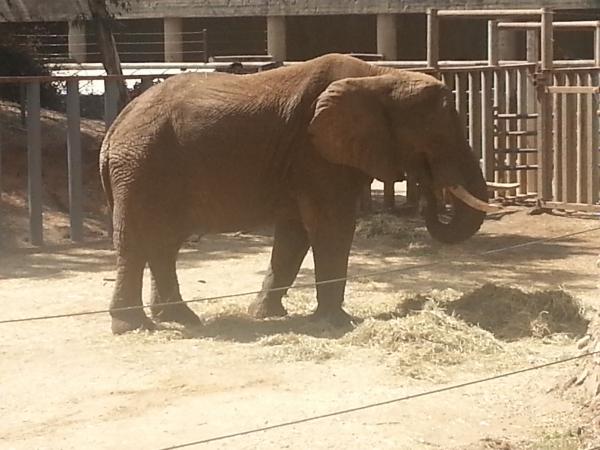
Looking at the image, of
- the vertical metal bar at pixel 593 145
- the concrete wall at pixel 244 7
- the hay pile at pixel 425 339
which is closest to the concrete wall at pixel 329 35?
the concrete wall at pixel 244 7

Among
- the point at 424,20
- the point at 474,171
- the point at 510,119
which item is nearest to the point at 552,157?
the point at 510,119

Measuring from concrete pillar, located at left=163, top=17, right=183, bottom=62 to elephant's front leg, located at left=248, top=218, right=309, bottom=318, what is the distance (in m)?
15.6

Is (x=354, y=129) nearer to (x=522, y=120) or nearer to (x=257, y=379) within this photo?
(x=257, y=379)

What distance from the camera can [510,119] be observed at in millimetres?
15922

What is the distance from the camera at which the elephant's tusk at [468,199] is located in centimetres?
921

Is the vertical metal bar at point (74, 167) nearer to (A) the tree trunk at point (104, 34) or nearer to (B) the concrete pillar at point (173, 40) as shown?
(A) the tree trunk at point (104, 34)

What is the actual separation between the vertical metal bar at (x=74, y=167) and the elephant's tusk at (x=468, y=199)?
5651 millimetres

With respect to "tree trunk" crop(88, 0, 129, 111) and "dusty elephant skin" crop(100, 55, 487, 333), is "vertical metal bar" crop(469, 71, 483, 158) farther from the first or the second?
"dusty elephant skin" crop(100, 55, 487, 333)

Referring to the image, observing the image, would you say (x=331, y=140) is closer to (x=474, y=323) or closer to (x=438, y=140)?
(x=438, y=140)

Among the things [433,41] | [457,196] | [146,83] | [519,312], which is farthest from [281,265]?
[433,41]

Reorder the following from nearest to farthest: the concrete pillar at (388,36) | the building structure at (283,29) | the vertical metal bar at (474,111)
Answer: the vertical metal bar at (474,111) < the building structure at (283,29) < the concrete pillar at (388,36)

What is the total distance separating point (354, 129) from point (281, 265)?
48.1 inches

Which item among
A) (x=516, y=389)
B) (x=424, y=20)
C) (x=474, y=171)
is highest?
(x=424, y=20)

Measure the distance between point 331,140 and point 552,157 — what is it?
6.82 m
